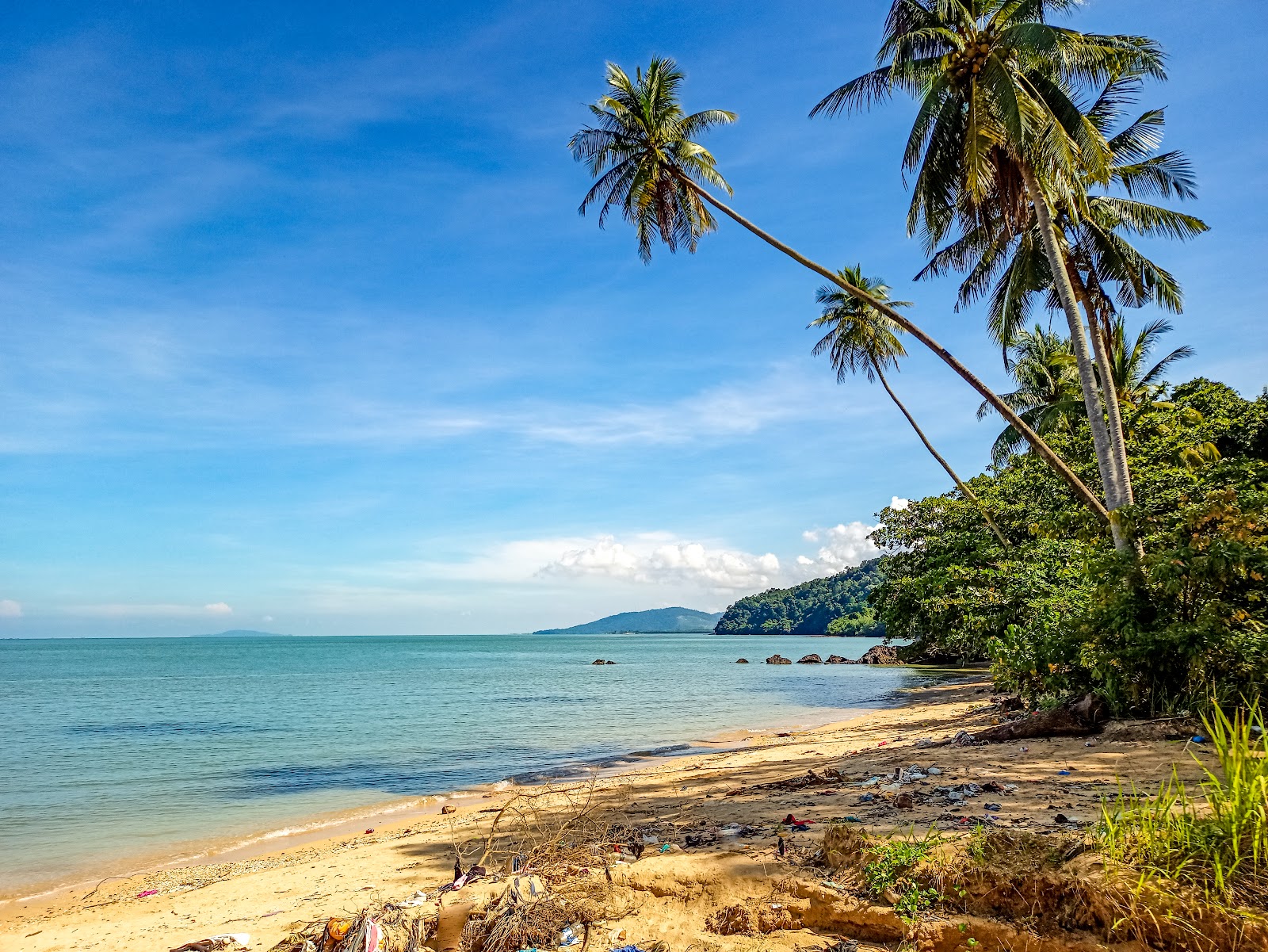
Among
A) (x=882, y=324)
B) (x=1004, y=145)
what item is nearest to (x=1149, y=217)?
(x=1004, y=145)

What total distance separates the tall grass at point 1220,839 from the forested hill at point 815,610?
11195 centimetres

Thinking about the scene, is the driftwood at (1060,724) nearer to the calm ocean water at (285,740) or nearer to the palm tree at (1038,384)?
the calm ocean water at (285,740)

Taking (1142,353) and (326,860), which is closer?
(326,860)

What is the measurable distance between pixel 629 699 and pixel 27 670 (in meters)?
54.5

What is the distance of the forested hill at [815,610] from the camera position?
119 meters

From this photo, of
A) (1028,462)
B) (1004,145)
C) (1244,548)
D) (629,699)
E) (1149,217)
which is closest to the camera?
(1244,548)

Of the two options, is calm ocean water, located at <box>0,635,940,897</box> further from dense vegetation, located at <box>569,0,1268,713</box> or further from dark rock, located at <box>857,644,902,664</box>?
dark rock, located at <box>857,644,902,664</box>

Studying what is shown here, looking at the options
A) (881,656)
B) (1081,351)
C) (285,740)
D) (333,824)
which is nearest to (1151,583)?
(1081,351)

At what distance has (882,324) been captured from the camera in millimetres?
26547

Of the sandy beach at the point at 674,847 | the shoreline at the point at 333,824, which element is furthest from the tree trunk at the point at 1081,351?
the shoreline at the point at 333,824

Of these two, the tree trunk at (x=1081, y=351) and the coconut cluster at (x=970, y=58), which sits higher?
the coconut cluster at (x=970, y=58)

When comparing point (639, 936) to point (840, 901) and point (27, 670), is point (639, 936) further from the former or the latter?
point (27, 670)

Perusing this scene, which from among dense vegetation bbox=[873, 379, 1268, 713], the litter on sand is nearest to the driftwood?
dense vegetation bbox=[873, 379, 1268, 713]

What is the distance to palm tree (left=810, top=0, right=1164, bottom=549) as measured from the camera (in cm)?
1098
